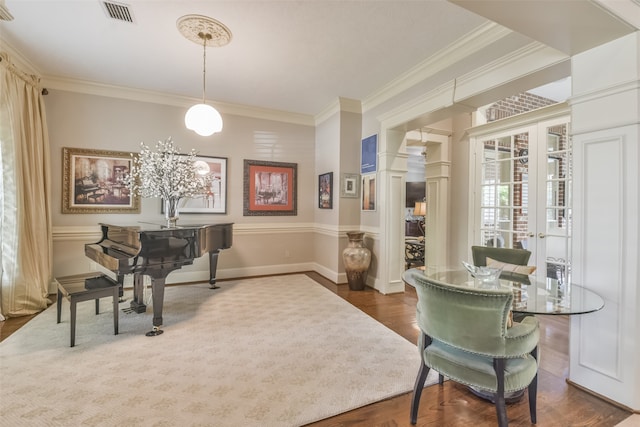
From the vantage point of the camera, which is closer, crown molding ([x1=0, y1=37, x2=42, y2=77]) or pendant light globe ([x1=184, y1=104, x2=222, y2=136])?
pendant light globe ([x1=184, y1=104, x2=222, y2=136])

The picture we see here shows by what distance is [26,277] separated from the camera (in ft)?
10.3

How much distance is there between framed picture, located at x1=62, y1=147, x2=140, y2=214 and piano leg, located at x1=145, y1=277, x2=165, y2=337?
6.78 ft

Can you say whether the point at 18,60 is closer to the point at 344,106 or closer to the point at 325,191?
the point at 344,106

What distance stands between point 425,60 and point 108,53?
11.7ft

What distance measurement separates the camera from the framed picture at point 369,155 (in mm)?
4195

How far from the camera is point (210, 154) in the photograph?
455cm

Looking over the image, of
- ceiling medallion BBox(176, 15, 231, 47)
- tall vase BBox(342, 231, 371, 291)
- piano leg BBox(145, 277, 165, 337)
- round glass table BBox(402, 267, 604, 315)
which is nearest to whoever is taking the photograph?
round glass table BBox(402, 267, 604, 315)

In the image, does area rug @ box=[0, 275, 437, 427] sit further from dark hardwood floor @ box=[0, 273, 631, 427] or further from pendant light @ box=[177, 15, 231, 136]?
pendant light @ box=[177, 15, 231, 136]

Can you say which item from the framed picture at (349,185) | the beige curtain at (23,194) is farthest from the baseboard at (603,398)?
the beige curtain at (23,194)

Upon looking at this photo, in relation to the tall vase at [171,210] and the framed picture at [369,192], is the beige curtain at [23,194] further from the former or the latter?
the framed picture at [369,192]

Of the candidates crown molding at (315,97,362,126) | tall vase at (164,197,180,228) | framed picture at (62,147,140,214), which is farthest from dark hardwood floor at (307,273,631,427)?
framed picture at (62,147,140,214)

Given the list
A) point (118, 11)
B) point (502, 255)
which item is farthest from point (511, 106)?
point (118, 11)

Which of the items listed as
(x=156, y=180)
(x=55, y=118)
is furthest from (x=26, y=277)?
(x=55, y=118)

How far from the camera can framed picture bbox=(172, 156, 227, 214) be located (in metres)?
4.40
